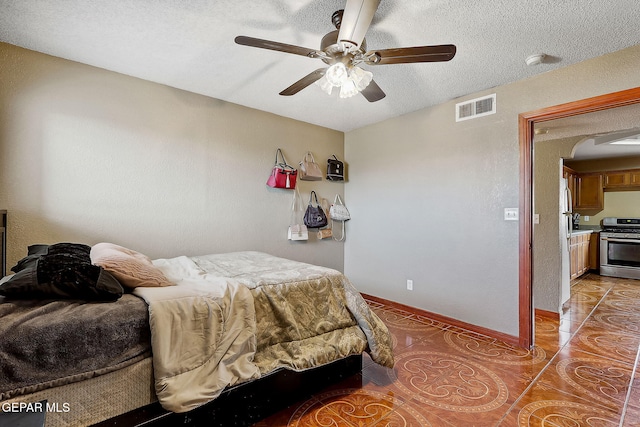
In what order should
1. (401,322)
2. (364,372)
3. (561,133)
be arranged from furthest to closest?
(561,133) → (401,322) → (364,372)

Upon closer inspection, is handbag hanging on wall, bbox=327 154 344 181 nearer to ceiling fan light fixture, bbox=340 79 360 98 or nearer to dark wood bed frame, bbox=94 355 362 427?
ceiling fan light fixture, bbox=340 79 360 98

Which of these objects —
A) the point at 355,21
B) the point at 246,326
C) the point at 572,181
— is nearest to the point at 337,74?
the point at 355,21

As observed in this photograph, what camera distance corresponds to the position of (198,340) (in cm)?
146

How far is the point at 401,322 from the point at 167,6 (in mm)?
3300

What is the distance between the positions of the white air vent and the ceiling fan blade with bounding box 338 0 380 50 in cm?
190

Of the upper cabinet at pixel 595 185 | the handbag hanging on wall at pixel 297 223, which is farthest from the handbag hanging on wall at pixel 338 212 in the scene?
the upper cabinet at pixel 595 185

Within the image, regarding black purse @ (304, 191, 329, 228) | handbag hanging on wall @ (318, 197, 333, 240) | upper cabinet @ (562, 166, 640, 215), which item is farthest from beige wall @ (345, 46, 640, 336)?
upper cabinet @ (562, 166, 640, 215)

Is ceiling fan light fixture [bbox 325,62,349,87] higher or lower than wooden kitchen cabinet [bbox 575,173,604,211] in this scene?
higher

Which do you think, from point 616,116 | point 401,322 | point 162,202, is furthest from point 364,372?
point 616,116

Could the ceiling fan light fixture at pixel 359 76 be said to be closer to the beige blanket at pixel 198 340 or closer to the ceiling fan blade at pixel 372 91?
the ceiling fan blade at pixel 372 91

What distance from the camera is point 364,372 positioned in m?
2.21

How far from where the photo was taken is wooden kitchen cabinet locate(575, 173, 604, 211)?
19.5 ft

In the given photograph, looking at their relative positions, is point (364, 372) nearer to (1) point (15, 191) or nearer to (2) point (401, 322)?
(2) point (401, 322)

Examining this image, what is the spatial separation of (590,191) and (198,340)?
7.62 m
